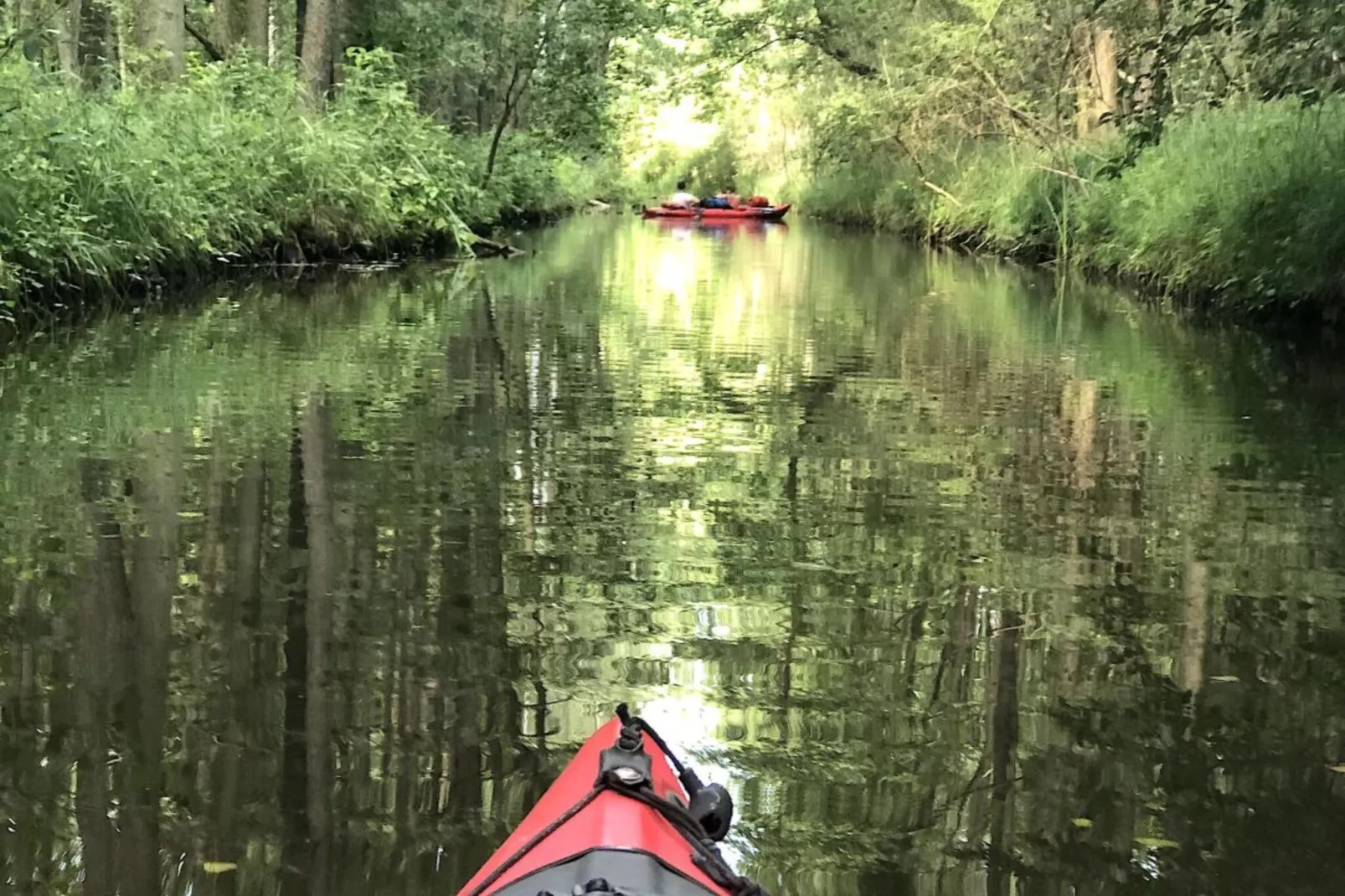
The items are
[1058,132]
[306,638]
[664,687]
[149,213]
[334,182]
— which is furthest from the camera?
[1058,132]

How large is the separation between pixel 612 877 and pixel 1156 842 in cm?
152

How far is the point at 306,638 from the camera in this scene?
12.6ft

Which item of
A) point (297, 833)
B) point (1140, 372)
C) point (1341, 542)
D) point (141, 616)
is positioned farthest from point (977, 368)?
point (297, 833)

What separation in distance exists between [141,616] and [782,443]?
11.3 feet

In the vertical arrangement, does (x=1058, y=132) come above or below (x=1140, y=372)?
above

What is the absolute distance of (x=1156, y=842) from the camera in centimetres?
284

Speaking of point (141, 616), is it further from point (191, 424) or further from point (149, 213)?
point (149, 213)

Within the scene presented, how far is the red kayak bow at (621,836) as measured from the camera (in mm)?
1800

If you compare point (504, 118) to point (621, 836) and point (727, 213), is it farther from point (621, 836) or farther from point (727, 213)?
point (621, 836)

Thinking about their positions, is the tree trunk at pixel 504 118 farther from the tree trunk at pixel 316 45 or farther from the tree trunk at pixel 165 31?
the tree trunk at pixel 165 31

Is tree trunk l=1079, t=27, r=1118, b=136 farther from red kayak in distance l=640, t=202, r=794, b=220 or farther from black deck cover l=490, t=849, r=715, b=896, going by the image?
red kayak in distance l=640, t=202, r=794, b=220

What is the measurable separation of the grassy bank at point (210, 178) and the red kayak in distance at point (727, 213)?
62.1 feet

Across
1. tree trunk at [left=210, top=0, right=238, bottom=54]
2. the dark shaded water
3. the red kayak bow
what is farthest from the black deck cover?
tree trunk at [left=210, top=0, right=238, bottom=54]

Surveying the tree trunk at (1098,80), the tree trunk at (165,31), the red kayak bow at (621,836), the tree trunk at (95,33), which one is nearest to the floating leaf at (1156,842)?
the red kayak bow at (621,836)
